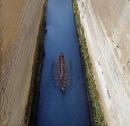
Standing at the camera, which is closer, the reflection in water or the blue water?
the blue water

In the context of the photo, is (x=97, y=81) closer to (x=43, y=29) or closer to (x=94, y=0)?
(x=94, y=0)

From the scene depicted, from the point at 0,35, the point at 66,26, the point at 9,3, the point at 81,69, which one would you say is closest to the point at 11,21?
the point at 9,3

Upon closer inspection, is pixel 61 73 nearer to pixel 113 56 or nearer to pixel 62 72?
pixel 62 72

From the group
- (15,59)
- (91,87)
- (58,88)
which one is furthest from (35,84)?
(15,59)

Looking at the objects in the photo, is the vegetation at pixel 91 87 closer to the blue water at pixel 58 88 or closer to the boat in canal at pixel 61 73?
the blue water at pixel 58 88

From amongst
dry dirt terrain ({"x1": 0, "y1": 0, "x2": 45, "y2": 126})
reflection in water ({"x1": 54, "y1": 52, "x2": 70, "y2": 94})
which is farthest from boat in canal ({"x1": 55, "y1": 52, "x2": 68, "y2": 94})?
dry dirt terrain ({"x1": 0, "y1": 0, "x2": 45, "y2": 126})

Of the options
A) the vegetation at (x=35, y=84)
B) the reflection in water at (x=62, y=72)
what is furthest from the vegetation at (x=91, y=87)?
the vegetation at (x=35, y=84)

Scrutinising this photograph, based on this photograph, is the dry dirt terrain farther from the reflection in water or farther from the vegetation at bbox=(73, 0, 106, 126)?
the vegetation at bbox=(73, 0, 106, 126)
